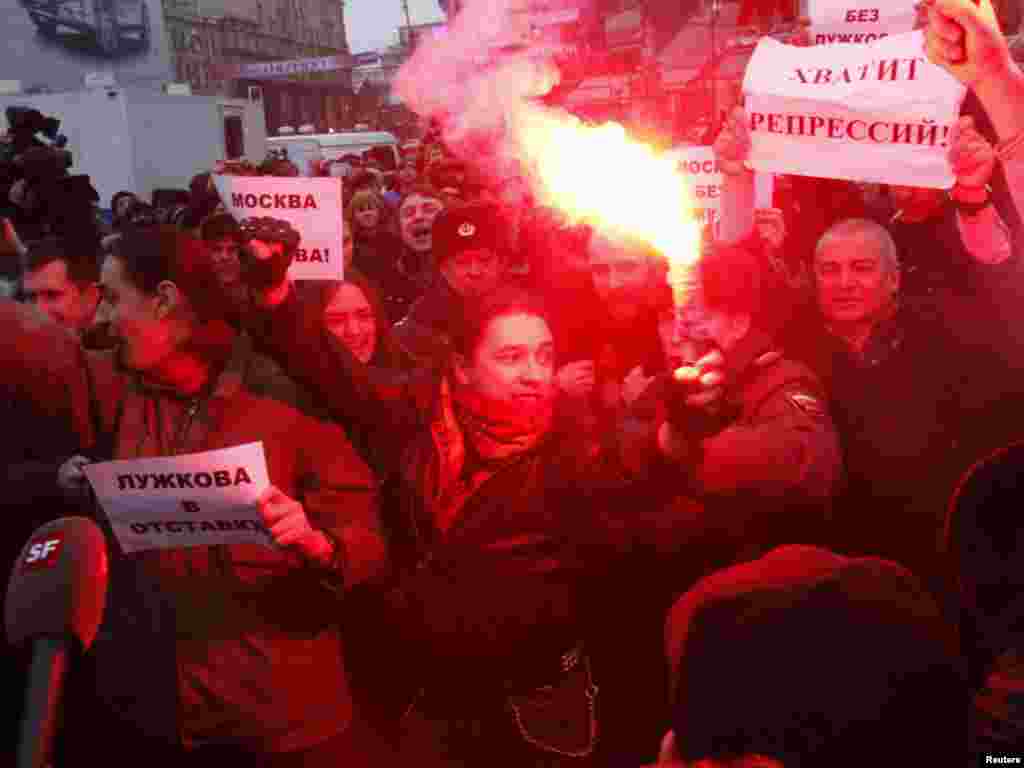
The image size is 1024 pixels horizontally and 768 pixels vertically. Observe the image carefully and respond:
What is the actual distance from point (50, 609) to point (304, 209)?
3.42m

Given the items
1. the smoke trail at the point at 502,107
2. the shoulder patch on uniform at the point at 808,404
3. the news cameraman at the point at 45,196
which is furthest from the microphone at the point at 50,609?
the news cameraman at the point at 45,196

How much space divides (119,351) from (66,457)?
413 millimetres

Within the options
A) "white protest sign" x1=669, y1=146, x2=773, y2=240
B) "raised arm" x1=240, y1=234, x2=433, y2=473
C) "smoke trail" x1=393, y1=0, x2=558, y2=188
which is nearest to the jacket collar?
"raised arm" x1=240, y1=234, x2=433, y2=473

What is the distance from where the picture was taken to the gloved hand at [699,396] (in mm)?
2058

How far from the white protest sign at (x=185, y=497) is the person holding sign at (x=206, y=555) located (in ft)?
0.12

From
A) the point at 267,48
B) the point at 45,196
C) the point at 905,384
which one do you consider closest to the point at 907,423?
the point at 905,384

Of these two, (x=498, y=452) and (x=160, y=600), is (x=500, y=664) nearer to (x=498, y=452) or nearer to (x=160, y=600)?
(x=498, y=452)

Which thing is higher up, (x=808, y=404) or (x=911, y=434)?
(x=808, y=404)

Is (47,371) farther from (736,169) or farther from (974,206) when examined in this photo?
(974,206)

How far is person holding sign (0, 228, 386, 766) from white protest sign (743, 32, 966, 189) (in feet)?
8.55

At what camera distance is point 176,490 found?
97.2 inches

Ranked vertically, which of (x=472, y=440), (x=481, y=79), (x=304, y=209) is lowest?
(x=472, y=440)

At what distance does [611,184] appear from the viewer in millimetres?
3512

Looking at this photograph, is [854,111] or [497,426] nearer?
[497,426]
